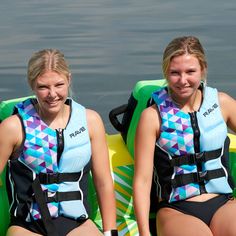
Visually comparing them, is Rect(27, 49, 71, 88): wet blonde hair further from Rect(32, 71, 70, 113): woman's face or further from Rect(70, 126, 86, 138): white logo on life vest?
Rect(70, 126, 86, 138): white logo on life vest

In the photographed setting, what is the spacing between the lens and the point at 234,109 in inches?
142

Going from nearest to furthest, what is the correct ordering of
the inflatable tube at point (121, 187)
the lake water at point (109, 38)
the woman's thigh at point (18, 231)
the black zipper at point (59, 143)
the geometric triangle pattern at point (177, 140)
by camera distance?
the woman's thigh at point (18, 231) → the black zipper at point (59, 143) → the geometric triangle pattern at point (177, 140) → the inflatable tube at point (121, 187) → the lake water at point (109, 38)

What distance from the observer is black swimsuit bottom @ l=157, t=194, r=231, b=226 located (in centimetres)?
342

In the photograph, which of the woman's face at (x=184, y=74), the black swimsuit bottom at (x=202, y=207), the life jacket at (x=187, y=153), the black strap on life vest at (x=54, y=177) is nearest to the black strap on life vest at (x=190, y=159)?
the life jacket at (x=187, y=153)

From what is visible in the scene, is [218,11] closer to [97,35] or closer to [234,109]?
[97,35]

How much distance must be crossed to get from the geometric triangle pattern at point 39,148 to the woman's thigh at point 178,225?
48 cm

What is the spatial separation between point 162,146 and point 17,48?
4.88 metres

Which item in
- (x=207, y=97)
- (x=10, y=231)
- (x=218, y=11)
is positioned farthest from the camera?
(x=218, y=11)

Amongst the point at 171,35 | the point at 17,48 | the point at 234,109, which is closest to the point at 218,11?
the point at 171,35

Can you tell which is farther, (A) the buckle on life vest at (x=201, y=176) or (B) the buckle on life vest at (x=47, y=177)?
(A) the buckle on life vest at (x=201, y=176)

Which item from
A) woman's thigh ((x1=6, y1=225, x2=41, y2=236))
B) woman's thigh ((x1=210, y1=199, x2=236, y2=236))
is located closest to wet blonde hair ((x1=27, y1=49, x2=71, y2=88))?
woman's thigh ((x1=6, y1=225, x2=41, y2=236))

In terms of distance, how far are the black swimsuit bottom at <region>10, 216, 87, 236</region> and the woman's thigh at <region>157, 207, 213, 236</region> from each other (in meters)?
0.38

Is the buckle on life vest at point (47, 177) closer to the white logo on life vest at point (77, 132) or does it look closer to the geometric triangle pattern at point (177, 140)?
the white logo on life vest at point (77, 132)

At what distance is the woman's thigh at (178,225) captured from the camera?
3264mm
